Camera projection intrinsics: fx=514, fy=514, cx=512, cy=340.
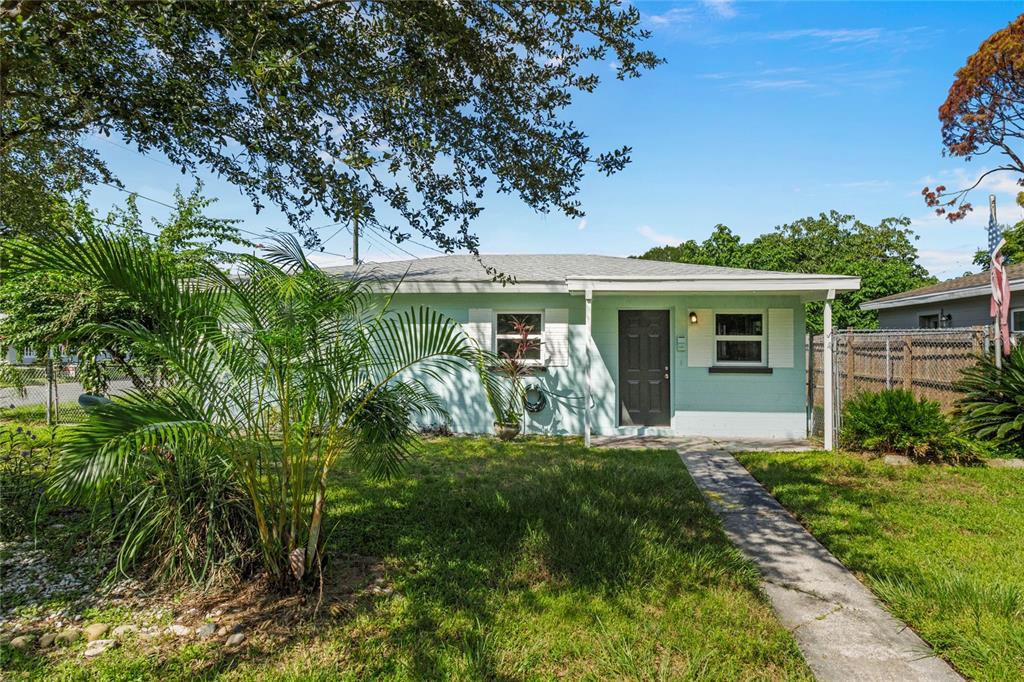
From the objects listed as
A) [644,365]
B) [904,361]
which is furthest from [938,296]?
[644,365]

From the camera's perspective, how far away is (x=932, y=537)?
4094 millimetres

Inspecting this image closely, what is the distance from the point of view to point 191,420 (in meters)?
2.39

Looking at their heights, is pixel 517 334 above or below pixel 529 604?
above

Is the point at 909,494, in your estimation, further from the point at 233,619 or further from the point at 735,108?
the point at 233,619

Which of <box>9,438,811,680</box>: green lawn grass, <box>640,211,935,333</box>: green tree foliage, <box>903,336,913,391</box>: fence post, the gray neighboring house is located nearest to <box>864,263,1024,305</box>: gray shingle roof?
the gray neighboring house

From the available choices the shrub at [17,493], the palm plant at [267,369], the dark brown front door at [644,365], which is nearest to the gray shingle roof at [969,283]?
the dark brown front door at [644,365]

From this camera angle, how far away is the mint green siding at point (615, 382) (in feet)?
27.4

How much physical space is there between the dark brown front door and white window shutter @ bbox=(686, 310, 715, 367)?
1.59 feet

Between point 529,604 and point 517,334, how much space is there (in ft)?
19.6

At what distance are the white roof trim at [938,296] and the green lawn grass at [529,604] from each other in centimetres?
1010

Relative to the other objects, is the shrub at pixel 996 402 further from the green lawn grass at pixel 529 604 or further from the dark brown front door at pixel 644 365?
the green lawn grass at pixel 529 604

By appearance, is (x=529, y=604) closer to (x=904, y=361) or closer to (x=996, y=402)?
(x=996, y=402)

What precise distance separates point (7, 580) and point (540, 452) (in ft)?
17.8

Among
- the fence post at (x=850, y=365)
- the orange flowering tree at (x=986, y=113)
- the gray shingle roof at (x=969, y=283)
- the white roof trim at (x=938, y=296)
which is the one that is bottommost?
the fence post at (x=850, y=365)
